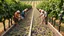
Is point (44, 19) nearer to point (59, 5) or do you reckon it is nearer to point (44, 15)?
point (44, 15)

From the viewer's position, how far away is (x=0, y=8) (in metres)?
19.3

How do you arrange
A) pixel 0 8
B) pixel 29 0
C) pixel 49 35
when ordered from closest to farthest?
pixel 49 35
pixel 0 8
pixel 29 0

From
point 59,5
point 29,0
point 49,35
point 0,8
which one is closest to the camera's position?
point 49,35

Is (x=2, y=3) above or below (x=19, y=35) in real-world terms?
above

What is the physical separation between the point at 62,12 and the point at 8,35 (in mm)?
6130

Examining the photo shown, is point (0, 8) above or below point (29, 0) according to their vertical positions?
above

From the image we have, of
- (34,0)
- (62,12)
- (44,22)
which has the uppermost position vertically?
(62,12)

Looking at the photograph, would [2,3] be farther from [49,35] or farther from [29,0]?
[29,0]

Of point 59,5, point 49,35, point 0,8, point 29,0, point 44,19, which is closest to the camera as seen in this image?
point 49,35

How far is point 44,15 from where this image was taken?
24594mm

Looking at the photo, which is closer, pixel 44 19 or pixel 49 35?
pixel 49 35

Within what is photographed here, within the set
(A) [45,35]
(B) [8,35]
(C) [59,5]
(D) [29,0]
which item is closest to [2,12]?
(B) [8,35]

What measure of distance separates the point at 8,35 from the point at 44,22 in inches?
365

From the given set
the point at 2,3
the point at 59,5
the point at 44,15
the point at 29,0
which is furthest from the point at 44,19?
the point at 29,0
